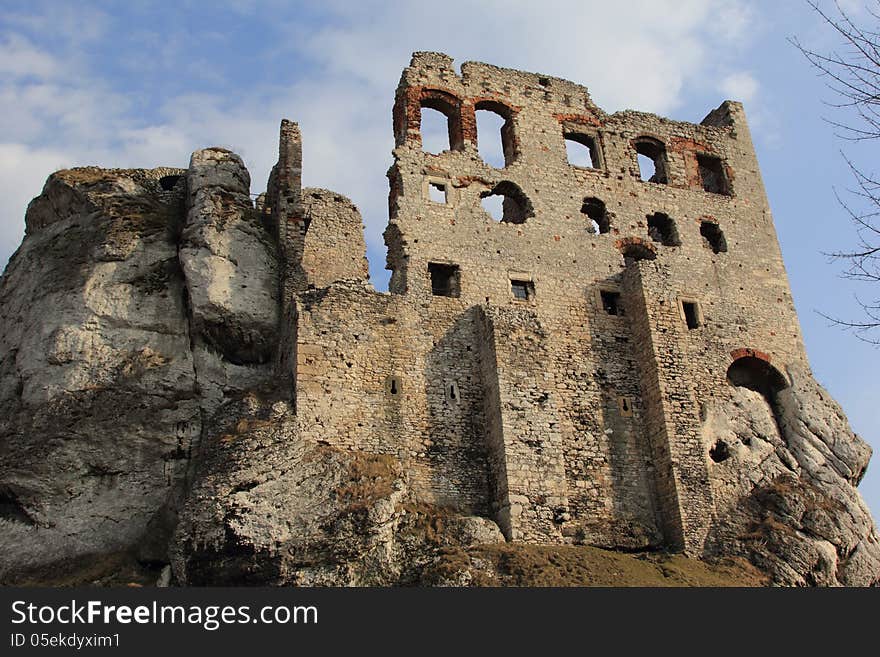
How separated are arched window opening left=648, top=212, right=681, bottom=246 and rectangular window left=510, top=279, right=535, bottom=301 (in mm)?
4808

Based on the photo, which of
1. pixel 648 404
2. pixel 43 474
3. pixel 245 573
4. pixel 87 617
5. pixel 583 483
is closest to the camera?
pixel 87 617

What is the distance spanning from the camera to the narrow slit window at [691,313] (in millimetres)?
25969

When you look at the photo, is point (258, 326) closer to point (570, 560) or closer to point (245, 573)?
point (245, 573)

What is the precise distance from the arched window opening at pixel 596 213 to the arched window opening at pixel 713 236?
303cm

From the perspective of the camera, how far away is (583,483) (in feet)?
72.4

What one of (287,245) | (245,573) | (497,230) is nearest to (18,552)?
(245,573)

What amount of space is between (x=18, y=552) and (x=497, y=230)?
43.8 ft

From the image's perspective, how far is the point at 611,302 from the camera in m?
25.8

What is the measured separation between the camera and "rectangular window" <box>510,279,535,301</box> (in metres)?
24.8

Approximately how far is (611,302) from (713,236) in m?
4.65

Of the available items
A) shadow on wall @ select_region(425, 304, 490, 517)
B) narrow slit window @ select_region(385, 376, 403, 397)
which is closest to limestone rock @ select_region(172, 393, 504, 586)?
shadow on wall @ select_region(425, 304, 490, 517)

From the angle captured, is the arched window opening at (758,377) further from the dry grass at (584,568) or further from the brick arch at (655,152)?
the dry grass at (584,568)

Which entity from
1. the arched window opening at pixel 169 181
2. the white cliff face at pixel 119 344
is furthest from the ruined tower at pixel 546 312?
the arched window opening at pixel 169 181

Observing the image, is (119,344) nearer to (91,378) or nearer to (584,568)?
(91,378)
